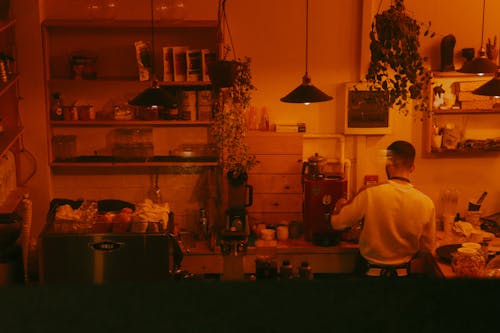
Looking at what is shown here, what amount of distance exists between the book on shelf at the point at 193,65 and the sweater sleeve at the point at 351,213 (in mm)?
1796

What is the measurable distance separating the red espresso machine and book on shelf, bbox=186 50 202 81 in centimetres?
125

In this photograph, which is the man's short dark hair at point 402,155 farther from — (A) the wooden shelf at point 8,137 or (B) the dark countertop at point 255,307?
(B) the dark countertop at point 255,307

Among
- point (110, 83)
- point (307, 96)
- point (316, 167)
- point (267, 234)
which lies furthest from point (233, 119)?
point (307, 96)

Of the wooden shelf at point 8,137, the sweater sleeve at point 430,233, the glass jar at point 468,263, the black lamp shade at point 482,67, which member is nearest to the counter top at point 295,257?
the sweater sleeve at point 430,233

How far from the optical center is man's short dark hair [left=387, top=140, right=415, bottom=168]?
14.9 feet

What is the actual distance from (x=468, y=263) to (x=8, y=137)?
354cm

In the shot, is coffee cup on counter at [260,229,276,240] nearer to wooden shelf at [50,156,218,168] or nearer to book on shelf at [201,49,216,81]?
wooden shelf at [50,156,218,168]

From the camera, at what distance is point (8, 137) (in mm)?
5266

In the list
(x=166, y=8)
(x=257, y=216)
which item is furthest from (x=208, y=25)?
(x=257, y=216)

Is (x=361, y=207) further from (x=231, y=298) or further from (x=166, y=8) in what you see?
(x=231, y=298)

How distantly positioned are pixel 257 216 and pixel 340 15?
1924 millimetres

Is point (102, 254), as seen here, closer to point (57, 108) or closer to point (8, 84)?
point (8, 84)

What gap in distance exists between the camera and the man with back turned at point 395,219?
4496mm

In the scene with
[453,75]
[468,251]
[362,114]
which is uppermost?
[453,75]
